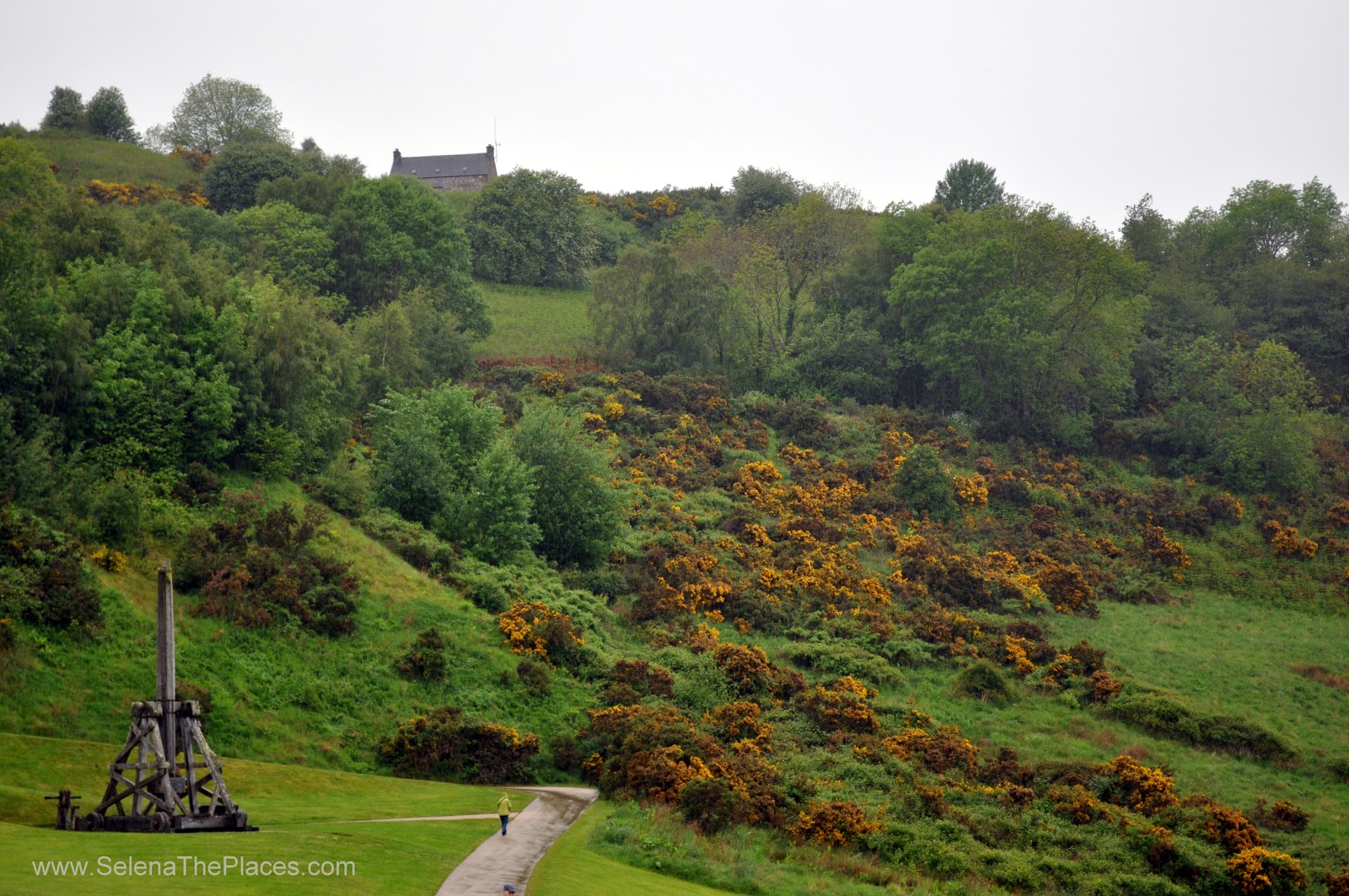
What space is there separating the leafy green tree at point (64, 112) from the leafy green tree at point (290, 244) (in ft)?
154

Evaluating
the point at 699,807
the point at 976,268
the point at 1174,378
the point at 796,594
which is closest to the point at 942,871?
the point at 699,807

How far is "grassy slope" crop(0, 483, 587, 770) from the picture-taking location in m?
28.9

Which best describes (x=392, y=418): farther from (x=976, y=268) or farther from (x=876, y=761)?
(x=976, y=268)

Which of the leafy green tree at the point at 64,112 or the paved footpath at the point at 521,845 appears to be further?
the leafy green tree at the point at 64,112

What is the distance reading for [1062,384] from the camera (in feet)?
246

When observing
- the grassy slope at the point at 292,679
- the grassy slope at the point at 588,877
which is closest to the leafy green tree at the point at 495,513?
the grassy slope at the point at 292,679

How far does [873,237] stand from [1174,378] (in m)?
23.9

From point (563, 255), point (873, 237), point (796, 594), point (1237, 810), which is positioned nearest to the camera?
point (1237, 810)

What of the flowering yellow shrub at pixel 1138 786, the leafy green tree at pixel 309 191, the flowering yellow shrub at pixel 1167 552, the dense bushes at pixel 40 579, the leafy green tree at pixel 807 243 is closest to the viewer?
the dense bushes at pixel 40 579

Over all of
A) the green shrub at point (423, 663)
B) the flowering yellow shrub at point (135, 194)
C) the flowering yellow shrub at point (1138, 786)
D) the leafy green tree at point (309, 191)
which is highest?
the flowering yellow shrub at point (135, 194)

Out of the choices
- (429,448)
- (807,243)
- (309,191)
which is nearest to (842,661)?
(429,448)

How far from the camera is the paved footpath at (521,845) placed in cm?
2092

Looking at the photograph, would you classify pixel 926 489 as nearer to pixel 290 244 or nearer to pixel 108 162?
pixel 290 244

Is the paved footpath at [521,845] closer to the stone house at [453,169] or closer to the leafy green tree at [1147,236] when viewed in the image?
the leafy green tree at [1147,236]
